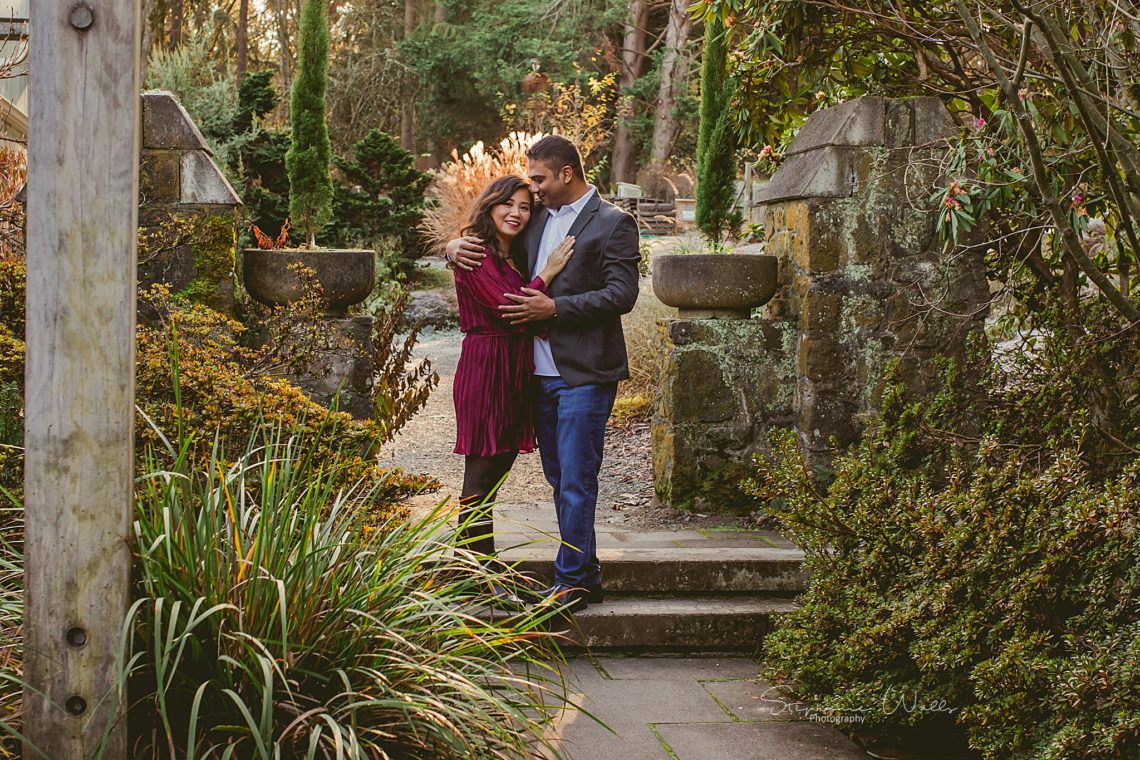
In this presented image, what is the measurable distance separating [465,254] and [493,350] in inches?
14.6

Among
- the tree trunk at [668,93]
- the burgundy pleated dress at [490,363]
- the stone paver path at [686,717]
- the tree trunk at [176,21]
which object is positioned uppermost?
the tree trunk at [176,21]

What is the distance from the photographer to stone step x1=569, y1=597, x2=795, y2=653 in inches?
165

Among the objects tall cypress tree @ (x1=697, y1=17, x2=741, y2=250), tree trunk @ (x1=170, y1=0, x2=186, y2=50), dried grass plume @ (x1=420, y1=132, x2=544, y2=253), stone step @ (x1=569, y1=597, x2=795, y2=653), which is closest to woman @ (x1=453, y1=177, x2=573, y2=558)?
stone step @ (x1=569, y1=597, x2=795, y2=653)

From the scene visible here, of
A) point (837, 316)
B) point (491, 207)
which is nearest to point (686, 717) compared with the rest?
point (491, 207)

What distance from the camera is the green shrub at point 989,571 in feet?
9.34

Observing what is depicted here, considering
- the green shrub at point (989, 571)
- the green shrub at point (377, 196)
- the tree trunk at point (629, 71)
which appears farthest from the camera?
the tree trunk at point (629, 71)

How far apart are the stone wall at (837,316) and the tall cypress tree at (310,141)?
1.93 meters

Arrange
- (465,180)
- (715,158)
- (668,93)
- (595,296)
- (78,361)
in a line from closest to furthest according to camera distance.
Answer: (78,361) < (595,296) < (715,158) < (465,180) < (668,93)

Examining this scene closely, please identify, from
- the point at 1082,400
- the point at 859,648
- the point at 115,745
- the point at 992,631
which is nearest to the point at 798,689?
the point at 859,648

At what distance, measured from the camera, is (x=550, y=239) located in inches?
164

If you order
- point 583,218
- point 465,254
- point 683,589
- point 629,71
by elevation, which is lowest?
point 683,589

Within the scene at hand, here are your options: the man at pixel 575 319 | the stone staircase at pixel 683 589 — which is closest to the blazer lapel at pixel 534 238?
the man at pixel 575 319

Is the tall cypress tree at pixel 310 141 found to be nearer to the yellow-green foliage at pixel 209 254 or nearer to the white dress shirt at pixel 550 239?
the yellow-green foliage at pixel 209 254

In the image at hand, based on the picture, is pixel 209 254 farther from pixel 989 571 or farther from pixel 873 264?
pixel 989 571
